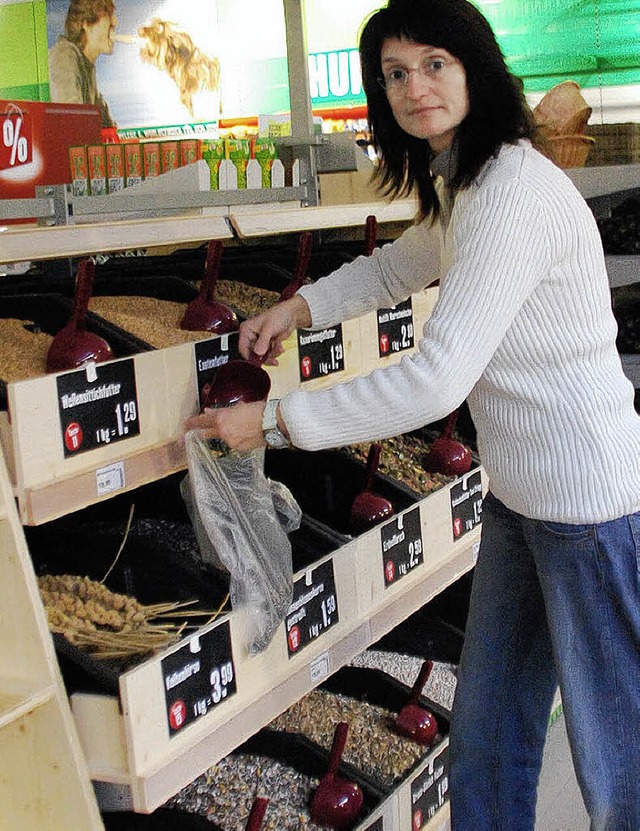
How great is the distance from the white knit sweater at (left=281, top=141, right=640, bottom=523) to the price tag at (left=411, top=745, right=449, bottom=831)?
0.79 metres

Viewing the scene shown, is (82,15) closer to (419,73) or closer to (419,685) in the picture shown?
(419,685)

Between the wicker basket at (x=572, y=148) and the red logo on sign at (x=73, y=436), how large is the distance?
7.64 feet

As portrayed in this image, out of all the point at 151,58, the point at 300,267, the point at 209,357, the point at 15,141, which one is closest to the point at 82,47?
the point at 151,58

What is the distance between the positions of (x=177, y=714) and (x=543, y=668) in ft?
2.39

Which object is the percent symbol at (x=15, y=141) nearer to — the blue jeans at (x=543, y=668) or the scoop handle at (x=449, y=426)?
the scoop handle at (x=449, y=426)

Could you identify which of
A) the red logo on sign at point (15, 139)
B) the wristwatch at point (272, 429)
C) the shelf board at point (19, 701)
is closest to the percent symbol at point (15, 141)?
the red logo on sign at point (15, 139)

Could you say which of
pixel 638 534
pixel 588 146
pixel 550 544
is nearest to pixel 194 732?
pixel 550 544

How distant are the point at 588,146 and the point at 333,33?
4.46 metres

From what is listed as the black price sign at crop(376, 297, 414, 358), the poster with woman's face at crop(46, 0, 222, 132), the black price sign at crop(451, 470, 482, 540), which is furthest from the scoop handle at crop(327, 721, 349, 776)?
the poster with woman's face at crop(46, 0, 222, 132)

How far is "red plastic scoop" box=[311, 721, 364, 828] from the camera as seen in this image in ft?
6.91

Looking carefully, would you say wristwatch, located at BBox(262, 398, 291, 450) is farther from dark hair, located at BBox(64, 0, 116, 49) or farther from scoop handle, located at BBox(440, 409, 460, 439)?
dark hair, located at BBox(64, 0, 116, 49)

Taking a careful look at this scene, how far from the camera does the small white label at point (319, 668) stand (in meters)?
1.88

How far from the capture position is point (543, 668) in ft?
6.45

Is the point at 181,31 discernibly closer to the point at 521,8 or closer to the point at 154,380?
the point at 521,8
